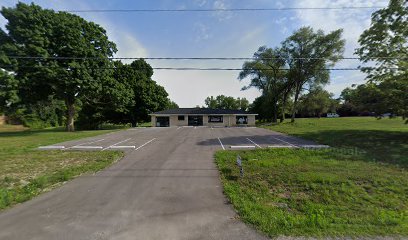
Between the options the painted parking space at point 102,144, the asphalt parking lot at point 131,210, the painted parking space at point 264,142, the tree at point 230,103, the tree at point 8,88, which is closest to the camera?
the asphalt parking lot at point 131,210

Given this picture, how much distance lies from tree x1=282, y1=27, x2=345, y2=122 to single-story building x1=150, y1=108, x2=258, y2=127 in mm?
11650

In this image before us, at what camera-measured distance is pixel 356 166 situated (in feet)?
29.8

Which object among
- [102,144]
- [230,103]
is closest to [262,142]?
[102,144]

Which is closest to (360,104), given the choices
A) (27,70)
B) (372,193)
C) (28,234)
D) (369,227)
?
(372,193)

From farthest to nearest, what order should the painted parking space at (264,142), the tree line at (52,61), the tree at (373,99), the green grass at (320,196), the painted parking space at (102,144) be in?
the tree line at (52,61)
the tree at (373,99)
the painted parking space at (264,142)
the painted parking space at (102,144)
the green grass at (320,196)

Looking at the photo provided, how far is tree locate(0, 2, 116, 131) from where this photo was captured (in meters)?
23.0

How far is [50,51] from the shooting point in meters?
24.6

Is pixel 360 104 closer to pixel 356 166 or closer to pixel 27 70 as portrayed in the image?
pixel 356 166

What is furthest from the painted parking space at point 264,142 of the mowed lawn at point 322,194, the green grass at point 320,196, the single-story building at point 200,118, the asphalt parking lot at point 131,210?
the single-story building at point 200,118

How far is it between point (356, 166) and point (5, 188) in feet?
40.8

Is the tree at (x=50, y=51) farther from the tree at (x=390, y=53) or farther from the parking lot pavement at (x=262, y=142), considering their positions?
the tree at (x=390, y=53)

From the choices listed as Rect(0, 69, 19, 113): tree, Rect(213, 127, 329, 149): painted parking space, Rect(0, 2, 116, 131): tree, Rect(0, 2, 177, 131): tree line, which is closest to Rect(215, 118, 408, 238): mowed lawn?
Rect(213, 127, 329, 149): painted parking space

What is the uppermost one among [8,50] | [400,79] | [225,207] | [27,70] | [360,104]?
[8,50]

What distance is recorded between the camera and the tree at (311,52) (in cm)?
3631
